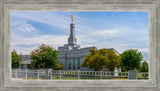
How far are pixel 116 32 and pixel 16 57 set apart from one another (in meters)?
6.88

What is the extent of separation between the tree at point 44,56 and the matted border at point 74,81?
4.65 metres

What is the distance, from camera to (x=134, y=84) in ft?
5.15

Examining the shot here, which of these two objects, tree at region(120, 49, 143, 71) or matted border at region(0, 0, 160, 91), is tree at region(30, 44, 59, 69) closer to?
tree at region(120, 49, 143, 71)

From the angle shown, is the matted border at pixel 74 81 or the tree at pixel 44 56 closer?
the matted border at pixel 74 81

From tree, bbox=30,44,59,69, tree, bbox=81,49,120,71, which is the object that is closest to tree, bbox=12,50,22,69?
tree, bbox=30,44,59,69

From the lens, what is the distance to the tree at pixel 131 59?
676cm

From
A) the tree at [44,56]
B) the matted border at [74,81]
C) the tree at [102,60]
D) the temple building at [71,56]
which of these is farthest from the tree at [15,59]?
the matted border at [74,81]

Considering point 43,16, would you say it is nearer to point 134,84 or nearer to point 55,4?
point 55,4

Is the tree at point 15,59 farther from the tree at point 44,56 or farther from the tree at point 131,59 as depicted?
the tree at point 131,59

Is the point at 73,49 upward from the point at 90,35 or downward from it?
downward

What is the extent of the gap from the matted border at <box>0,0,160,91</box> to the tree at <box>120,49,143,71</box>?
18.0 feet

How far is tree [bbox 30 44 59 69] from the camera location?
20.5 ft

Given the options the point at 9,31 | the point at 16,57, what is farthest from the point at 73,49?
the point at 9,31

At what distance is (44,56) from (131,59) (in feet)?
14.7
